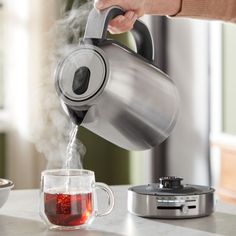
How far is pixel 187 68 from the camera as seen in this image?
325 cm

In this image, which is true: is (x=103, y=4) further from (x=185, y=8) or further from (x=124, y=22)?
(x=185, y=8)

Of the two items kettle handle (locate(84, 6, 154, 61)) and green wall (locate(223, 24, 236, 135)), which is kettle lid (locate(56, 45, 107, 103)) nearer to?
kettle handle (locate(84, 6, 154, 61))

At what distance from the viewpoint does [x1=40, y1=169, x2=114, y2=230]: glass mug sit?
4.30ft

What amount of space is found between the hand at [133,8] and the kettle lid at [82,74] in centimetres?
11

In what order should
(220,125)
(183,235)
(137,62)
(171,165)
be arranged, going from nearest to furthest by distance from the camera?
1. (183,235)
2. (137,62)
3. (220,125)
4. (171,165)

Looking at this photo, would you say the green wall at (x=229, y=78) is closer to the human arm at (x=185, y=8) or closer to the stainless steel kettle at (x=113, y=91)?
the human arm at (x=185, y=8)

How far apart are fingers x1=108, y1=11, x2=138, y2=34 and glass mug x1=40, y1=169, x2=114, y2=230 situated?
1.02 ft

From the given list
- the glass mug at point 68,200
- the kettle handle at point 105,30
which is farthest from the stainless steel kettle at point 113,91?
the glass mug at point 68,200

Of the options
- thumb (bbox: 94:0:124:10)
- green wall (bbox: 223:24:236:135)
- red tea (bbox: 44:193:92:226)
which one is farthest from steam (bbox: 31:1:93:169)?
red tea (bbox: 44:193:92:226)

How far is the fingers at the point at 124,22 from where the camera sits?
1.43 metres

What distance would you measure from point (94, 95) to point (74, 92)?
43mm

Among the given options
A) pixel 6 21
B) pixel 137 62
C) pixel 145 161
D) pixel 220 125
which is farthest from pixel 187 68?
pixel 137 62

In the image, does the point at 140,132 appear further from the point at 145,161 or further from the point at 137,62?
the point at 145,161

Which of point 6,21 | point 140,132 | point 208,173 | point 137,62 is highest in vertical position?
point 6,21
